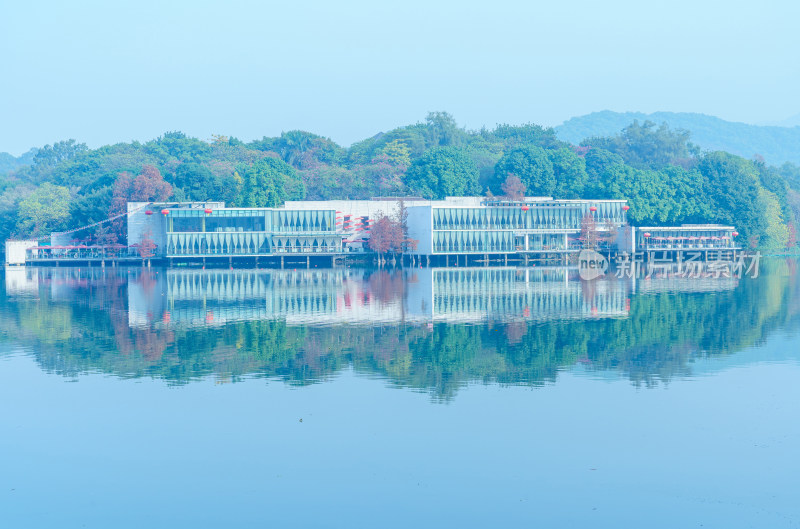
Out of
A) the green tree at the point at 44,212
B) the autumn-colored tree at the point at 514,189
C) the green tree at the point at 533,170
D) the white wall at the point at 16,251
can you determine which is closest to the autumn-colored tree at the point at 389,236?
the autumn-colored tree at the point at 514,189

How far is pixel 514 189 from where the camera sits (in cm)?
9469

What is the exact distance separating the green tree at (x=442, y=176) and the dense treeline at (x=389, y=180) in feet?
0.44

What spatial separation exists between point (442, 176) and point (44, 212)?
47.4 m

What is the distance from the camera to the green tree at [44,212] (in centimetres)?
10438

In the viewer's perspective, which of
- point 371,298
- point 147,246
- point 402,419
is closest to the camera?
point 402,419

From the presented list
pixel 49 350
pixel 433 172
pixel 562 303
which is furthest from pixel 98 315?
pixel 433 172

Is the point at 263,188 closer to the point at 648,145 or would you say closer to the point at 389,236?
the point at 389,236

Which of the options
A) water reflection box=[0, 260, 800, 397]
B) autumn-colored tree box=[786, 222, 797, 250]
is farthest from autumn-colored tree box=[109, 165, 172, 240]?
autumn-colored tree box=[786, 222, 797, 250]

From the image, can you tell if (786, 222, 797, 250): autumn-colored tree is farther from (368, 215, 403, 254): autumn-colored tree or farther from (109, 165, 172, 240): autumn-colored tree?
(109, 165, 172, 240): autumn-colored tree

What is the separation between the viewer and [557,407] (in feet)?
67.6

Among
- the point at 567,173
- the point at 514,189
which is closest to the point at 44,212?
the point at 514,189

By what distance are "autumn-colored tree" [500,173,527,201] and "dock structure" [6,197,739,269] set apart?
3.79 feet

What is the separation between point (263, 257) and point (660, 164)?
3036 inches

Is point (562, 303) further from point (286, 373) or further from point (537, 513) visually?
point (537, 513)
